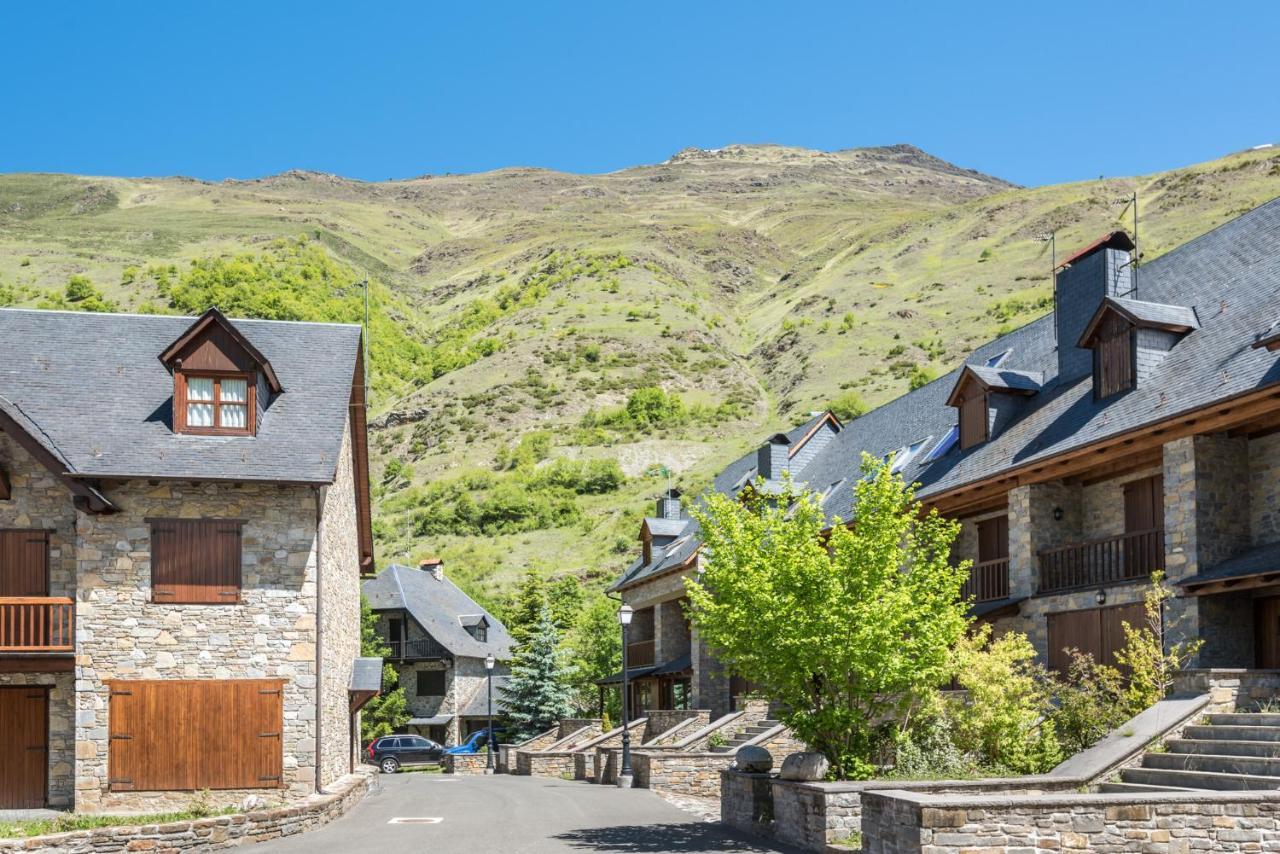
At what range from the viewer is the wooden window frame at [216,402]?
81.0ft

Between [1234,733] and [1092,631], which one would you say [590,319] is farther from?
[1234,733]

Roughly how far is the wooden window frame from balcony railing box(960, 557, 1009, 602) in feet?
50.1

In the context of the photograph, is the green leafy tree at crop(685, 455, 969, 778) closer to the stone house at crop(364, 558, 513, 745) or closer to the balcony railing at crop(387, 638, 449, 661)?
the stone house at crop(364, 558, 513, 745)

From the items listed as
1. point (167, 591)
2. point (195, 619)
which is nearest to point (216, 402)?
point (167, 591)

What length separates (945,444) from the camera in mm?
30109

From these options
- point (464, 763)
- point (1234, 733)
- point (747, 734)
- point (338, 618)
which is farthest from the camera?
point (464, 763)

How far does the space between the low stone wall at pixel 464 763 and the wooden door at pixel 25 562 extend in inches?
987

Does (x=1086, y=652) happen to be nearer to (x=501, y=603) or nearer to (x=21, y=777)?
(x=21, y=777)

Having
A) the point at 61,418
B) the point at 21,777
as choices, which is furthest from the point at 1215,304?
the point at 21,777

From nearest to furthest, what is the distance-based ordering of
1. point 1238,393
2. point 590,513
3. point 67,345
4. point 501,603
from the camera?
point 1238,393 → point 67,345 → point 501,603 → point 590,513

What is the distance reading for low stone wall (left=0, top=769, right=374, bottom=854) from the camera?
57.1ft

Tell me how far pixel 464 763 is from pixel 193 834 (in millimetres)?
30161

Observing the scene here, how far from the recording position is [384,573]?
6338cm

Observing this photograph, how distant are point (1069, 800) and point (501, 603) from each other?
2504 inches
